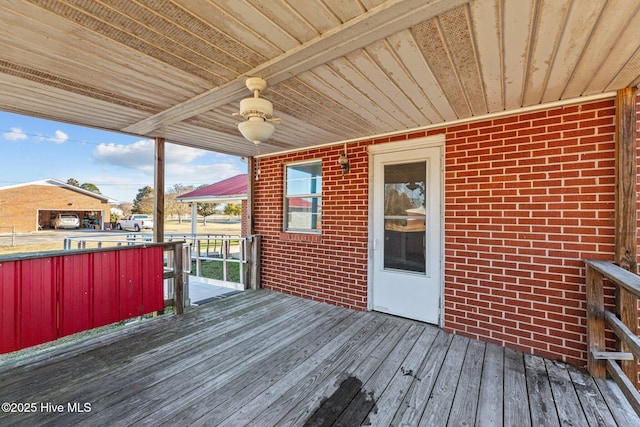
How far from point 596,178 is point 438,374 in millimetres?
2116

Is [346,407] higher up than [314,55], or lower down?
lower down

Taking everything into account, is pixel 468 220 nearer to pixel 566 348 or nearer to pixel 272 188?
pixel 566 348

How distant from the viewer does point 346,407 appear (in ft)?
5.69

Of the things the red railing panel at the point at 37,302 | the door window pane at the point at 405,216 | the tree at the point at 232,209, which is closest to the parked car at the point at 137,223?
the tree at the point at 232,209

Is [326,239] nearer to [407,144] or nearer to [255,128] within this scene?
[407,144]

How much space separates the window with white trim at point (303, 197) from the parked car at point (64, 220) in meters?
23.8

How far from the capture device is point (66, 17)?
133cm

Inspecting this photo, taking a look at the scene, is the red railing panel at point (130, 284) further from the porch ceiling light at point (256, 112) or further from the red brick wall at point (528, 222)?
the red brick wall at point (528, 222)

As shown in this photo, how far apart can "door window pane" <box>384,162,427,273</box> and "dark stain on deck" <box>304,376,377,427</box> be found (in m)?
1.68

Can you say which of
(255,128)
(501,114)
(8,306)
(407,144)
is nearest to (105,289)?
(8,306)

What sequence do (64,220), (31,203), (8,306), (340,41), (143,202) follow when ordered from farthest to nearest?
(143,202), (64,220), (31,203), (8,306), (340,41)

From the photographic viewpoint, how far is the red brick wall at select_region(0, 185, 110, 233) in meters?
15.9

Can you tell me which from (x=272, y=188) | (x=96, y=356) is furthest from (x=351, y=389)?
(x=272, y=188)

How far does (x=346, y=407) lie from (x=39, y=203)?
24500 millimetres
